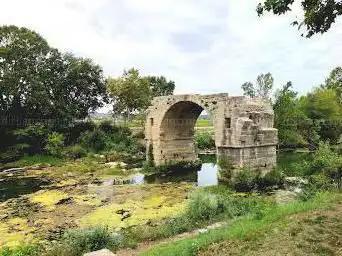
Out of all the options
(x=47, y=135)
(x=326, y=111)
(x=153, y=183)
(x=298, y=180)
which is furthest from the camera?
(x=326, y=111)

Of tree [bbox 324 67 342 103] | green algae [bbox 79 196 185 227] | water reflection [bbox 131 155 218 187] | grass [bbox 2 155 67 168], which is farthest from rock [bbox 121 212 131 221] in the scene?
tree [bbox 324 67 342 103]

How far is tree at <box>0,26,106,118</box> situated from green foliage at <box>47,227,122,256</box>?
25.6 meters

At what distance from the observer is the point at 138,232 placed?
12.7 metres

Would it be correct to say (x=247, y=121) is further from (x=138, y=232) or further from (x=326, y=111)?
(x=326, y=111)

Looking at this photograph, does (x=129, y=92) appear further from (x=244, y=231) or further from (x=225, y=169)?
(x=244, y=231)

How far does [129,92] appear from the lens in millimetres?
39969

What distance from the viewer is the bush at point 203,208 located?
13867 millimetres

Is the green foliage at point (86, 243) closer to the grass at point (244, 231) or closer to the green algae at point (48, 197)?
the grass at point (244, 231)

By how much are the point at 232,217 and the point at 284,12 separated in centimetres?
743

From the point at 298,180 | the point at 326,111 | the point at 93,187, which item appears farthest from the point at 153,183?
the point at 326,111

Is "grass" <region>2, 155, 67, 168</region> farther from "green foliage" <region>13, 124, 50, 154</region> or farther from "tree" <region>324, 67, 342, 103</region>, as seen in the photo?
"tree" <region>324, 67, 342, 103</region>

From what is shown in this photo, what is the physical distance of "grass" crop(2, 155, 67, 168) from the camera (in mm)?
31469

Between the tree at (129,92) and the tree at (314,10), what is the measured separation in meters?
31.3

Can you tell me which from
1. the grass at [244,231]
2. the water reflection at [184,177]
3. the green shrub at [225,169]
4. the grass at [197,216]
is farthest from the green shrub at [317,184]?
the water reflection at [184,177]
